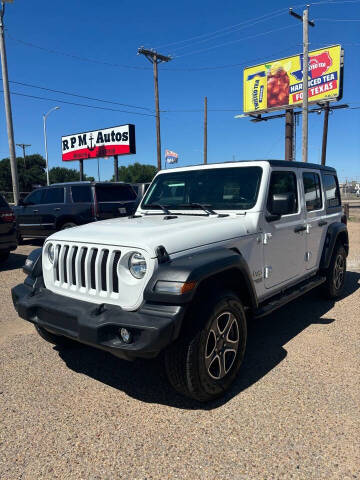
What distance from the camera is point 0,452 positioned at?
2312mm

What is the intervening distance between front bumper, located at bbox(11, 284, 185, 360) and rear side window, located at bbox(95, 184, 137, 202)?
24.5ft

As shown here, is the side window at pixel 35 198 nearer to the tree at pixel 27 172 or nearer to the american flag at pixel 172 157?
the american flag at pixel 172 157

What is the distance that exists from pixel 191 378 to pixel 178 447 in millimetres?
441

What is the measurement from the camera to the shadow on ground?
116 inches

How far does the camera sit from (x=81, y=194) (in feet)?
33.0

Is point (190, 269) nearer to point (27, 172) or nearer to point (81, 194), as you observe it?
point (81, 194)

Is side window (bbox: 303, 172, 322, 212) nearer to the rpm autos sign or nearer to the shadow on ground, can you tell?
the shadow on ground

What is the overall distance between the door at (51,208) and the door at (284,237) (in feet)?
23.8

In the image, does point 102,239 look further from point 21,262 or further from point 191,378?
point 21,262

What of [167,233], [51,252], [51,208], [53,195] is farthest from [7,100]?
[167,233]

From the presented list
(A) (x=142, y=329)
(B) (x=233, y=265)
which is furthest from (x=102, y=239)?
(B) (x=233, y=265)

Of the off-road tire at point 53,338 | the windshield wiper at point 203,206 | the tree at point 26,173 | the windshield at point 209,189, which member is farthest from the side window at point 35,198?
the tree at point 26,173

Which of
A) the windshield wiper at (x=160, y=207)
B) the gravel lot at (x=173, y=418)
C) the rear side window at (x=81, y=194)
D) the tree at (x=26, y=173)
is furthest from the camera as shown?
the tree at (x=26, y=173)

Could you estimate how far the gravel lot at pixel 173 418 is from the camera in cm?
217
